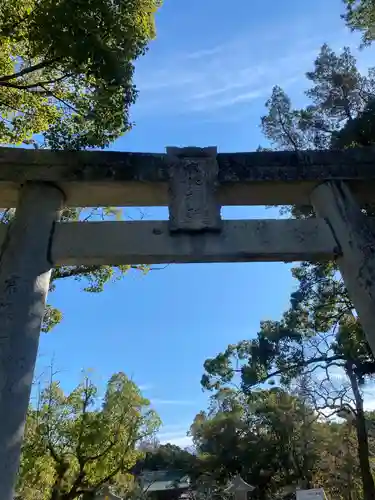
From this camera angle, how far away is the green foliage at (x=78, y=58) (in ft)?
14.8

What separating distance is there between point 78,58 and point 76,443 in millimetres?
10375

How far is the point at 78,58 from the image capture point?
4570 mm

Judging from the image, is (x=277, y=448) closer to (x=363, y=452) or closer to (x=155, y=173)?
(x=363, y=452)

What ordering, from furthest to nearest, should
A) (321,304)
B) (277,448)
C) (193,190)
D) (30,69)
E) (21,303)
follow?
(277,448)
(321,304)
(30,69)
(193,190)
(21,303)

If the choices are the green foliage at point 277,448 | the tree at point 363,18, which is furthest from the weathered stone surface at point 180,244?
the green foliage at point 277,448

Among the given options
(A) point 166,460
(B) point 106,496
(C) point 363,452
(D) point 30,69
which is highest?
(A) point 166,460

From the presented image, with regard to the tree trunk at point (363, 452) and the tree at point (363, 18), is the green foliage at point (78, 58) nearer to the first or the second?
the tree at point (363, 18)

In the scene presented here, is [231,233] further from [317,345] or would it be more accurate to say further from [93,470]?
[93,470]

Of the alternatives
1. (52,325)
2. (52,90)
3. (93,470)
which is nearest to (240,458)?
A: (93,470)

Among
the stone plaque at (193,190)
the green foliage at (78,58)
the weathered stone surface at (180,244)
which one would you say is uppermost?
the green foliage at (78,58)

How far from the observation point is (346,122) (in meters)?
9.09

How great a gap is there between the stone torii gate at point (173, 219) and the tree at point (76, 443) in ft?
30.5

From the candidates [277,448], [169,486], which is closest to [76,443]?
[277,448]

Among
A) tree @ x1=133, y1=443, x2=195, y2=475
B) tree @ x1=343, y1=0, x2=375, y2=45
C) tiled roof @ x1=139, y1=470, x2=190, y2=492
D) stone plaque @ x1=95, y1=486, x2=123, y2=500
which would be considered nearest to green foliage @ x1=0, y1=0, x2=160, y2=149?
tree @ x1=343, y1=0, x2=375, y2=45
